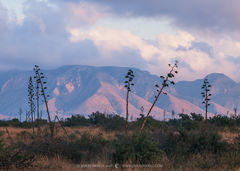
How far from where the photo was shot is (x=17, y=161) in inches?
474

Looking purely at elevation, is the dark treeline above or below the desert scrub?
above

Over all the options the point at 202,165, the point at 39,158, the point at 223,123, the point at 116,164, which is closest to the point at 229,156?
the point at 202,165

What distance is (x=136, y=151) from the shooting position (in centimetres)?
1366

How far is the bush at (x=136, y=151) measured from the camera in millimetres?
13266

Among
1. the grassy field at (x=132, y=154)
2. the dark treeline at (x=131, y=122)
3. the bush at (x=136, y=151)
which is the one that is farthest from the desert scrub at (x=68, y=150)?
the dark treeline at (x=131, y=122)

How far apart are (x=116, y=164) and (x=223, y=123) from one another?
2389 cm

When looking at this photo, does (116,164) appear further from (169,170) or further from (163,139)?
(163,139)

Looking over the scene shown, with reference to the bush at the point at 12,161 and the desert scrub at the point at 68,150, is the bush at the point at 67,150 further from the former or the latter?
the bush at the point at 12,161

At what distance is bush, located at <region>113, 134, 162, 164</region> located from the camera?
1327 cm

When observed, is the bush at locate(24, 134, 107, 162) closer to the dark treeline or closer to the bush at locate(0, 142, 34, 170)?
Answer: the bush at locate(0, 142, 34, 170)

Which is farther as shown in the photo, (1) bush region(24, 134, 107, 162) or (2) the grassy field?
(1) bush region(24, 134, 107, 162)

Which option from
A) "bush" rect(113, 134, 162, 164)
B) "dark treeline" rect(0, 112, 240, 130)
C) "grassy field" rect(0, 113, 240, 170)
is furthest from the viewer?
"dark treeline" rect(0, 112, 240, 130)

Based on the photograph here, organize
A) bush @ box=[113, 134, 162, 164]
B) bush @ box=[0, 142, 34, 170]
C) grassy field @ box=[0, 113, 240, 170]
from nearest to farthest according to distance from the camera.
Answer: bush @ box=[0, 142, 34, 170] → grassy field @ box=[0, 113, 240, 170] → bush @ box=[113, 134, 162, 164]

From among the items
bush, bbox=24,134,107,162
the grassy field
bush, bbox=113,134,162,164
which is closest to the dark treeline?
the grassy field
